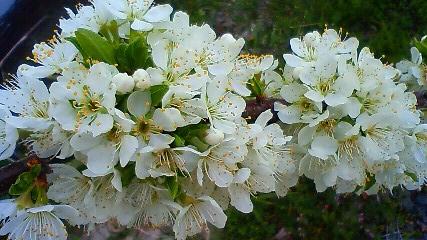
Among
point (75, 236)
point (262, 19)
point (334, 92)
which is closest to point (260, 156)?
point (334, 92)

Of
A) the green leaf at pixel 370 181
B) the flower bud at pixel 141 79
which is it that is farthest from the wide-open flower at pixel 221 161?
the green leaf at pixel 370 181

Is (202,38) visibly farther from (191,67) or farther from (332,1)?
(332,1)

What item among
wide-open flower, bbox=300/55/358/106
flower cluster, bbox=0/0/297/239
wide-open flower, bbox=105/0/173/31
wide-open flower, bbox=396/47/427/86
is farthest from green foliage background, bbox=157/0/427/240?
wide-open flower, bbox=105/0/173/31

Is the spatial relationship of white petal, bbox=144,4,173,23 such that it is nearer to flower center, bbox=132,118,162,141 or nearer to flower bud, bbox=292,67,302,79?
flower center, bbox=132,118,162,141

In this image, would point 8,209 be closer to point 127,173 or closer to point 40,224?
point 40,224

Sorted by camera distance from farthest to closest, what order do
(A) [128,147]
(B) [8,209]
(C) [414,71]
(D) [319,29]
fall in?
(D) [319,29], (C) [414,71], (B) [8,209], (A) [128,147]

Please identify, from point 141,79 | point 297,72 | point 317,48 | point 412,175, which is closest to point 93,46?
point 141,79

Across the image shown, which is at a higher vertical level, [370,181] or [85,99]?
[85,99]
